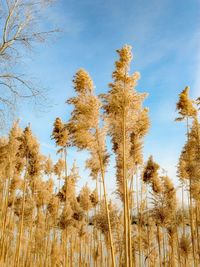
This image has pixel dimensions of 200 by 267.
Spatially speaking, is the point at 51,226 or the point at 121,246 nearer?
the point at 121,246

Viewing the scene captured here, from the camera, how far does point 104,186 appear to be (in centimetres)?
468

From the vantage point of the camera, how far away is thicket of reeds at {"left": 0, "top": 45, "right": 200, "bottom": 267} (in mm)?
5195

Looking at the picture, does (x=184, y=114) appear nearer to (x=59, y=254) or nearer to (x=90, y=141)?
(x=90, y=141)

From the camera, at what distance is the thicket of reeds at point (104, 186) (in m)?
5.20

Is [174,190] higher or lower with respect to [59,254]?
higher

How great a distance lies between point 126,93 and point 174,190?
688 centimetres

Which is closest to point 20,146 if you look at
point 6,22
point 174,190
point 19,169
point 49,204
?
point 19,169

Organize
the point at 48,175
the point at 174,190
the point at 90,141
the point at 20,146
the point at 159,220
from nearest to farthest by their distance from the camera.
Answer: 1. the point at 90,141
2. the point at 20,146
3. the point at 159,220
4. the point at 174,190
5. the point at 48,175

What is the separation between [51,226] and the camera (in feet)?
37.7

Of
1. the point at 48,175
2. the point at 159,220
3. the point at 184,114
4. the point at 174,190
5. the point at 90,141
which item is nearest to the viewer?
the point at 90,141

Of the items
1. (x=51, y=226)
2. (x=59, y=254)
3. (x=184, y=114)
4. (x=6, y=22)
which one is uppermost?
(x=6, y=22)

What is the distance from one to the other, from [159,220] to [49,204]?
496 centimetres

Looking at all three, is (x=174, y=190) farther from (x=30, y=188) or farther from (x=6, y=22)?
(x=6, y=22)

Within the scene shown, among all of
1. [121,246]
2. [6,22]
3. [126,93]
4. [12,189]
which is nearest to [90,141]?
[126,93]
